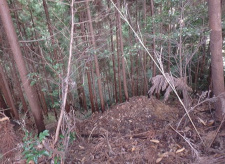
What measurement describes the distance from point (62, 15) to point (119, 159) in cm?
621

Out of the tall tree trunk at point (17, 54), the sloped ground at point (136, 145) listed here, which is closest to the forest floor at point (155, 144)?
the sloped ground at point (136, 145)

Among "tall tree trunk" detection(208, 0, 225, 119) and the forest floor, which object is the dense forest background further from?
the forest floor

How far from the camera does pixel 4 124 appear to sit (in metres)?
2.97

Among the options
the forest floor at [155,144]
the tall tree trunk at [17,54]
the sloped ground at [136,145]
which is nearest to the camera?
the forest floor at [155,144]

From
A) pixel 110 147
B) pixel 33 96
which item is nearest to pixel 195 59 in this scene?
pixel 110 147

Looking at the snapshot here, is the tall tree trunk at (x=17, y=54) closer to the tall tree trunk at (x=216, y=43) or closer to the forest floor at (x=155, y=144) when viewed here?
the forest floor at (x=155, y=144)

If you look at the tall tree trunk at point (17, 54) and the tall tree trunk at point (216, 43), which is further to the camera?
the tall tree trunk at point (17, 54)

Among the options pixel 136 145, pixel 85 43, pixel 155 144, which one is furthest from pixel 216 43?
pixel 85 43

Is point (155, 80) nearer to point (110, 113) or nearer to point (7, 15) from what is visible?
point (110, 113)

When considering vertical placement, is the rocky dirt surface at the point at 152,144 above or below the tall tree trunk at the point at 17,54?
below

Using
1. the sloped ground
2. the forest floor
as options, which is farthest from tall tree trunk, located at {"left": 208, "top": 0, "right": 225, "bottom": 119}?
the sloped ground

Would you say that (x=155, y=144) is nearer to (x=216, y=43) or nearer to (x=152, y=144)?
(x=152, y=144)

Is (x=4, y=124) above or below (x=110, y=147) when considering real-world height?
above

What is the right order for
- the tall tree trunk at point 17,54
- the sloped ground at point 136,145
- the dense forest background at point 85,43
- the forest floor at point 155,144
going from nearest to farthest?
the forest floor at point 155,144 → the sloped ground at point 136,145 → the dense forest background at point 85,43 → the tall tree trunk at point 17,54
